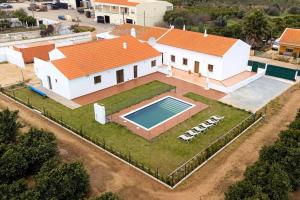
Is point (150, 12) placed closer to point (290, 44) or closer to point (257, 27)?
point (257, 27)

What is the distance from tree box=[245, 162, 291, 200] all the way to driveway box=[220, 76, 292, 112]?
11.9 m

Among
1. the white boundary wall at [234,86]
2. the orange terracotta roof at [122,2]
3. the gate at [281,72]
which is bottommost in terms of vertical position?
the white boundary wall at [234,86]

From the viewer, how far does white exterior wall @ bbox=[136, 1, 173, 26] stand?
6625 centimetres

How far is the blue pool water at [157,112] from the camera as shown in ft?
85.0

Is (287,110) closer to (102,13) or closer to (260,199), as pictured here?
(260,199)

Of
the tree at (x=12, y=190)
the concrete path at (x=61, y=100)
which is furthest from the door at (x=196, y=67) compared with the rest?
the tree at (x=12, y=190)

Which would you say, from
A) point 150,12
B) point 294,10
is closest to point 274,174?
point 150,12

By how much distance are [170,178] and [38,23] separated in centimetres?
6264

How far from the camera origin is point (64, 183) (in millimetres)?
16078

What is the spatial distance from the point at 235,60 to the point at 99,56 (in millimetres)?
15928

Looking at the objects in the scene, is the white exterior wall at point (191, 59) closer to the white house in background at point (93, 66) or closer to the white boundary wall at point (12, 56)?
the white house in background at point (93, 66)

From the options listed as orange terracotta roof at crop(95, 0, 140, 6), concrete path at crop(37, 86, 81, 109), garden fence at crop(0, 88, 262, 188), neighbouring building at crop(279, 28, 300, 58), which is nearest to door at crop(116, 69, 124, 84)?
concrete path at crop(37, 86, 81, 109)

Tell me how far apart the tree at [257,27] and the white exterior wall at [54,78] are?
3044 centimetres

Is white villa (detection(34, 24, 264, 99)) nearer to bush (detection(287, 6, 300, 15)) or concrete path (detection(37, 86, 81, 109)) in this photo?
concrete path (detection(37, 86, 81, 109))
